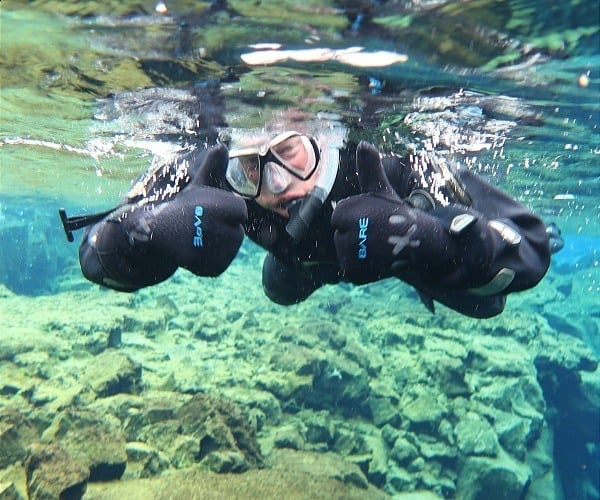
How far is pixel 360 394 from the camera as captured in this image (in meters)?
10.8

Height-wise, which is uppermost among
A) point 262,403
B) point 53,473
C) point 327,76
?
point 327,76

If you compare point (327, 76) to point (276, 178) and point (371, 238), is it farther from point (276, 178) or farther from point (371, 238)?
point (371, 238)

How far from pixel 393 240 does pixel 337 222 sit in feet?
1.04

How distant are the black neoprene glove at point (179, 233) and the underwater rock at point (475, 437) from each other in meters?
10.2

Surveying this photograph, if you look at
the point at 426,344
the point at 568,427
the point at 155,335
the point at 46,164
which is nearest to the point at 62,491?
the point at 155,335

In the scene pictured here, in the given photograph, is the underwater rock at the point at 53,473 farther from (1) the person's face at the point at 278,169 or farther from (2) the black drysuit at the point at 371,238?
(1) the person's face at the point at 278,169

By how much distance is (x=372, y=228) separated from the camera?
6.70ft

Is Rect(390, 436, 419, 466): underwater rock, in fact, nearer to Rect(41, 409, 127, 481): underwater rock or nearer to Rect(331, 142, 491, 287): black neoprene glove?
Rect(41, 409, 127, 481): underwater rock

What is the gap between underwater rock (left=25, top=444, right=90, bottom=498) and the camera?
527 cm

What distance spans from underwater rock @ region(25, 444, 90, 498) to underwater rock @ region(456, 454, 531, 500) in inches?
335

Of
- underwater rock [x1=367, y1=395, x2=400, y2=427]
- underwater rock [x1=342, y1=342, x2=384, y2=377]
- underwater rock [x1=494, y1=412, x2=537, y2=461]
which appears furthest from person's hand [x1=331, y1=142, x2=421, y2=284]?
underwater rock [x1=494, y1=412, x2=537, y2=461]

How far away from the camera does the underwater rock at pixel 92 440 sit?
20.1ft

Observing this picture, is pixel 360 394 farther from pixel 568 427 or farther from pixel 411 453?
pixel 568 427

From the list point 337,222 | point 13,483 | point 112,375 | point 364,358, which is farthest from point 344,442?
point 337,222
